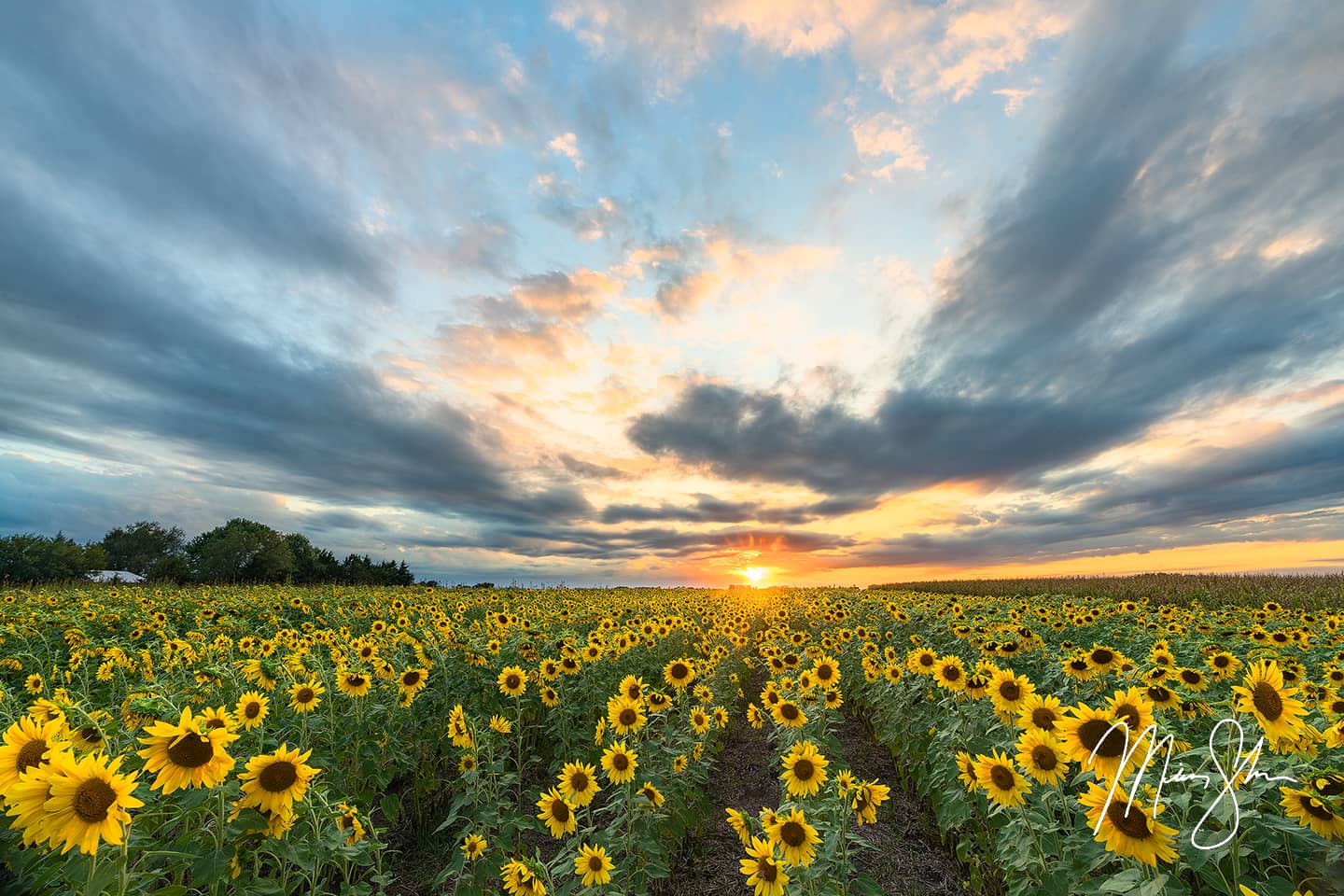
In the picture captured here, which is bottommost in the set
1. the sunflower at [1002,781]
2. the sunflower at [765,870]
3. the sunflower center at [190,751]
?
the sunflower at [765,870]

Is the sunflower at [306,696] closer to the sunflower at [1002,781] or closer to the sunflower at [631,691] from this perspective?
the sunflower at [631,691]

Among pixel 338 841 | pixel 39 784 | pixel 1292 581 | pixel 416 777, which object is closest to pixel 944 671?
pixel 338 841

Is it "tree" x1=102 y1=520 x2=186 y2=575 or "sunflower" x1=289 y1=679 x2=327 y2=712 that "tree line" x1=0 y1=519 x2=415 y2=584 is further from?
"sunflower" x1=289 y1=679 x2=327 y2=712

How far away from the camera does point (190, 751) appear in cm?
372

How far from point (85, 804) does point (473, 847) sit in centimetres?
307

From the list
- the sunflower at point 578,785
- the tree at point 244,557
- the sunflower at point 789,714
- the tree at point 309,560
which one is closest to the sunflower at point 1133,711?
the sunflower at point 789,714

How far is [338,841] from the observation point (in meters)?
4.05

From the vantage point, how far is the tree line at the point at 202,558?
63.2 m

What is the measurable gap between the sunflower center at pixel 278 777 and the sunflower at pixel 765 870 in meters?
3.18

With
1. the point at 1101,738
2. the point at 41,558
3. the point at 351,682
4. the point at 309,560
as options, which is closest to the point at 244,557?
the point at 309,560

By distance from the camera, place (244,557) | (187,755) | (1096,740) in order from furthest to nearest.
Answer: (244,557)
(1096,740)
(187,755)

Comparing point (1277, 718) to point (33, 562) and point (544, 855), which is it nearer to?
point (544, 855)

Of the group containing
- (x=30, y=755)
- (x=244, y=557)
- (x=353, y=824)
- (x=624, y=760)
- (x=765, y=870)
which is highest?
(x=244, y=557)

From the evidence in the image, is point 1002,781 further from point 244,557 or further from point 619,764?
point 244,557
